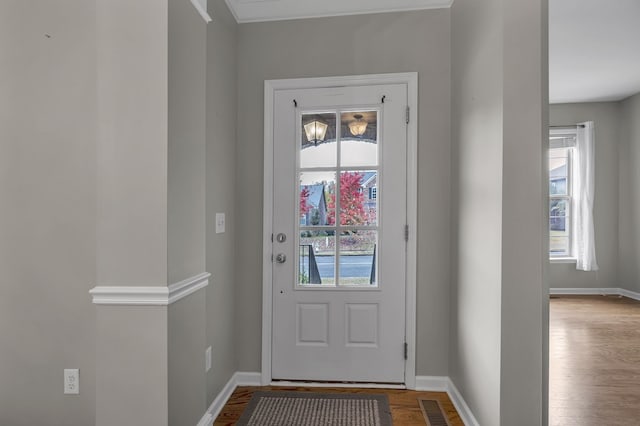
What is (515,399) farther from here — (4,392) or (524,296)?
(4,392)

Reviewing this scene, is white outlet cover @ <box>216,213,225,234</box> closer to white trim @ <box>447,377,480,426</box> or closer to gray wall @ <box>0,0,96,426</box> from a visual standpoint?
gray wall @ <box>0,0,96,426</box>

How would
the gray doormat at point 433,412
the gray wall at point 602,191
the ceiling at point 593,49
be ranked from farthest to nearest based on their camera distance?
the gray wall at point 602,191 → the ceiling at point 593,49 → the gray doormat at point 433,412

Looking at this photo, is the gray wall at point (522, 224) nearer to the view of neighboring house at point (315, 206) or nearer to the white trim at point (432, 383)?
the white trim at point (432, 383)

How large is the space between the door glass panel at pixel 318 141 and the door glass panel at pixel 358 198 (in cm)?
17

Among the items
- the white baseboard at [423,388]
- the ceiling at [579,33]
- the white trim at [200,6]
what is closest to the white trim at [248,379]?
the white baseboard at [423,388]

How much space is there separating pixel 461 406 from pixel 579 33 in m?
3.26

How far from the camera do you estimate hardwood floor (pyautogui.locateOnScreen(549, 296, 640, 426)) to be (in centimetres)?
227

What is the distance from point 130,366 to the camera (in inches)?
58.2

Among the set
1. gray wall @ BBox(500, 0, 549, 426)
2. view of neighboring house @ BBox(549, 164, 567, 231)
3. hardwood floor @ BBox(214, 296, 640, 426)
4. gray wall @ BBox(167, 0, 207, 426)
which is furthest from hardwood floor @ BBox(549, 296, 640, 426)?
gray wall @ BBox(167, 0, 207, 426)

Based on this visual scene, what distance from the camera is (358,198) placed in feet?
8.32

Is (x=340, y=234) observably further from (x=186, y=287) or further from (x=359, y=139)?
(x=186, y=287)

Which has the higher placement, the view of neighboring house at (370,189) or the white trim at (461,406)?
the view of neighboring house at (370,189)

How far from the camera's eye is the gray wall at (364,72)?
2473mm

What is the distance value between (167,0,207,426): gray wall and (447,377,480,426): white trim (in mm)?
1419
